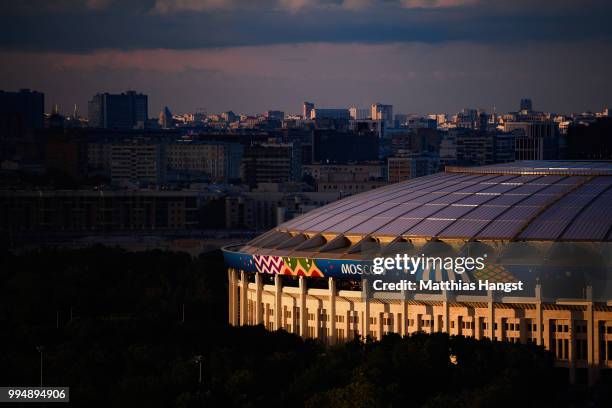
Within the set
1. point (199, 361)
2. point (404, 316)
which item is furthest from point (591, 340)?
point (199, 361)

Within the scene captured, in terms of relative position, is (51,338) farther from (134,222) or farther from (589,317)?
(134,222)

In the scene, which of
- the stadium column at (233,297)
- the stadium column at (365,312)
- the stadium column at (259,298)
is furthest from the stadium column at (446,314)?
the stadium column at (233,297)

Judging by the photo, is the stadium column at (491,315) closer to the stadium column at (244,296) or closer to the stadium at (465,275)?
the stadium at (465,275)

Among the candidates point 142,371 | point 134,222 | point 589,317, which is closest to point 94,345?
point 142,371

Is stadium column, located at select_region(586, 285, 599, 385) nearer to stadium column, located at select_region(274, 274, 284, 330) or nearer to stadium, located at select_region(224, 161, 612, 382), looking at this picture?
stadium, located at select_region(224, 161, 612, 382)

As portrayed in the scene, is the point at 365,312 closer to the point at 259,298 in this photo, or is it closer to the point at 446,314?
the point at 446,314
